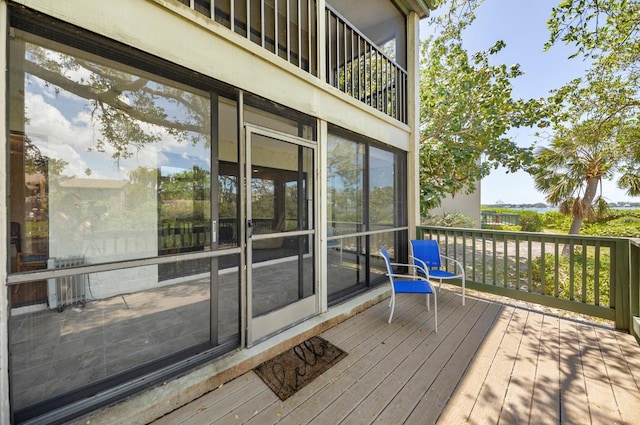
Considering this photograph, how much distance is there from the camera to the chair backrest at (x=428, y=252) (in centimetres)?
374

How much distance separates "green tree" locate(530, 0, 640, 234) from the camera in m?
3.98

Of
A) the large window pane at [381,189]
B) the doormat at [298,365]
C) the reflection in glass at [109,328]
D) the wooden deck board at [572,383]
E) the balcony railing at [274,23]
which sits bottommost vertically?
the wooden deck board at [572,383]

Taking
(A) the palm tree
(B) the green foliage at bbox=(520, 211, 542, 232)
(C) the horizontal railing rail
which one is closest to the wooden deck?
(A) the palm tree

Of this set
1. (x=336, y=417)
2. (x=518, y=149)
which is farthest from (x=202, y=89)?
(x=518, y=149)

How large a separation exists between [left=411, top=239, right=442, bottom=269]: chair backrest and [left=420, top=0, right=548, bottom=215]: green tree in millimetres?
1536

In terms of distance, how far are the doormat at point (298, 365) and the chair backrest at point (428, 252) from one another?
80.3 inches

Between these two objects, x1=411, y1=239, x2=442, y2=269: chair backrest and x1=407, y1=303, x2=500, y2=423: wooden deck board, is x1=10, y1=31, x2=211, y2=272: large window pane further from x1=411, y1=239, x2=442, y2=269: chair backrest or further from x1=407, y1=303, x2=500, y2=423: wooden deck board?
x1=411, y1=239, x2=442, y2=269: chair backrest

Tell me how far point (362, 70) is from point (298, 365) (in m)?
3.78

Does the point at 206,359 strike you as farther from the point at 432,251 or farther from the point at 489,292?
the point at 489,292

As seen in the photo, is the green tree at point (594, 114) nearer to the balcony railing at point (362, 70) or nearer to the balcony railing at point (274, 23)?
the balcony railing at point (362, 70)

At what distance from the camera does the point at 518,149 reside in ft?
17.7

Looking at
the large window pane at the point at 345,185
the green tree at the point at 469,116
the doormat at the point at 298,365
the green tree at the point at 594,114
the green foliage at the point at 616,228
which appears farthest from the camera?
the green foliage at the point at 616,228

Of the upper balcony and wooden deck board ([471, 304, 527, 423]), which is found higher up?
the upper balcony

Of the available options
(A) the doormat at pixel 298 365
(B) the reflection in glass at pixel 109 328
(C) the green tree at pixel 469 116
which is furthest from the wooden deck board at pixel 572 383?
(C) the green tree at pixel 469 116
